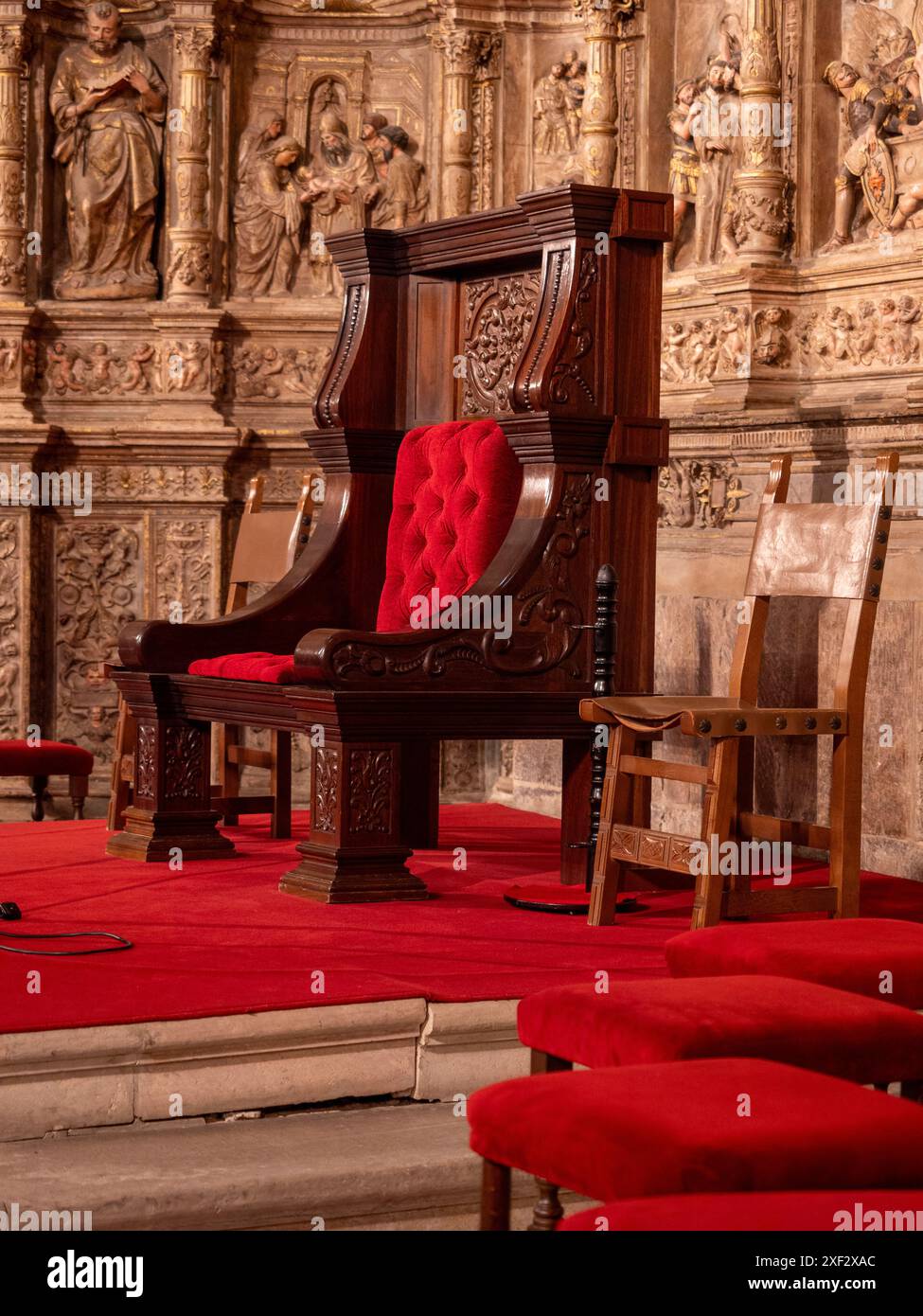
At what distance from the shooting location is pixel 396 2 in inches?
317

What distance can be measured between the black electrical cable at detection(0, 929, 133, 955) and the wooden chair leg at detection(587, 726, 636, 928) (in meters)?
1.11

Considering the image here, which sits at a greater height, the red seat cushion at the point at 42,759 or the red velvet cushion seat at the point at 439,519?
the red velvet cushion seat at the point at 439,519

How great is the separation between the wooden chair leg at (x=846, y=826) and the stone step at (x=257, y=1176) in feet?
4.60

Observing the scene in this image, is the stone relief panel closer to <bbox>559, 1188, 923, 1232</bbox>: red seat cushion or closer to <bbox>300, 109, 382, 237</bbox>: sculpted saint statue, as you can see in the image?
<bbox>300, 109, 382, 237</bbox>: sculpted saint statue

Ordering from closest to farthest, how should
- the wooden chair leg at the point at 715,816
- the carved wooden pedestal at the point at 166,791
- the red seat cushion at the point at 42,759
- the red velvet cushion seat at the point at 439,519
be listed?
the wooden chair leg at the point at 715,816 → the red velvet cushion seat at the point at 439,519 → the carved wooden pedestal at the point at 166,791 → the red seat cushion at the point at 42,759

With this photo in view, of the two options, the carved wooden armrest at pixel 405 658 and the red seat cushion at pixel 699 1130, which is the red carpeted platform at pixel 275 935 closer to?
the carved wooden armrest at pixel 405 658

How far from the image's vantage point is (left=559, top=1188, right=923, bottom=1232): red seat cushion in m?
1.91

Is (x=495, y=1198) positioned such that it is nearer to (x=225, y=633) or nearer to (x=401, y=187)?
(x=225, y=633)

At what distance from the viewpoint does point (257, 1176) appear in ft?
9.70

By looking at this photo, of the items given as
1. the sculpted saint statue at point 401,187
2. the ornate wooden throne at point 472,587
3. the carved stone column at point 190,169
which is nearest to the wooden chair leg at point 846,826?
the ornate wooden throne at point 472,587

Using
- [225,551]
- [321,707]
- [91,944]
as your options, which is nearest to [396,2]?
[225,551]

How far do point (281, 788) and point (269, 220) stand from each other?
3301 millimetres

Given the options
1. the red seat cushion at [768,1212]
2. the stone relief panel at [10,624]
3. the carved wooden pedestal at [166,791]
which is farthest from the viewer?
the stone relief panel at [10,624]

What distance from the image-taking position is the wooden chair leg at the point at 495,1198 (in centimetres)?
238
